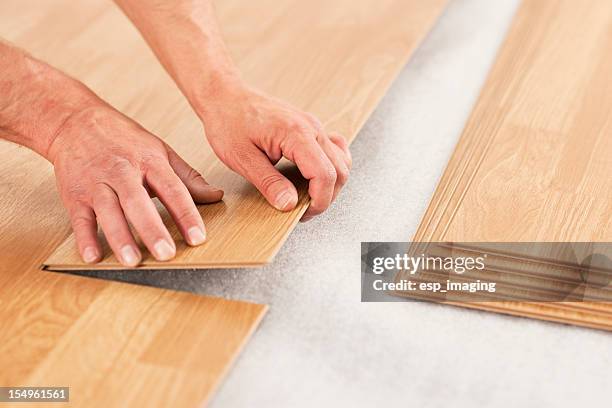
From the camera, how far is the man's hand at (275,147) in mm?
1339

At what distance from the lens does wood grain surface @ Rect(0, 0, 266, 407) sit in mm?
1105

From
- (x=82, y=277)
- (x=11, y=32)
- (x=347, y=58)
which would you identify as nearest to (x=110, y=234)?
(x=82, y=277)

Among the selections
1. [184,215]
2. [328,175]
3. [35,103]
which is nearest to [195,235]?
[184,215]

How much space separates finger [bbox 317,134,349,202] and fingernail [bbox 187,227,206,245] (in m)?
0.25

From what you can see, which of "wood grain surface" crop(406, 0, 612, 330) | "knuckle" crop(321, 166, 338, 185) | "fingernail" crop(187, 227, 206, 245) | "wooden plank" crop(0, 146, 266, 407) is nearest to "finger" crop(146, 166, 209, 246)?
"fingernail" crop(187, 227, 206, 245)

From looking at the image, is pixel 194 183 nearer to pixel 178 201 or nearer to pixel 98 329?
pixel 178 201

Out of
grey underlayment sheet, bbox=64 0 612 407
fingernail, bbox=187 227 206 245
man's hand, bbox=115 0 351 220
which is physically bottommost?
grey underlayment sheet, bbox=64 0 612 407

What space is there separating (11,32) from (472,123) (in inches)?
46.9

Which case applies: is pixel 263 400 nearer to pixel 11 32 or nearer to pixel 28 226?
pixel 28 226

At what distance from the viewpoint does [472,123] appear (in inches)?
66.6

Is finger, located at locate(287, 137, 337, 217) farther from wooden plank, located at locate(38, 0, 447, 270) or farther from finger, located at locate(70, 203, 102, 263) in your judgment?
finger, located at locate(70, 203, 102, 263)

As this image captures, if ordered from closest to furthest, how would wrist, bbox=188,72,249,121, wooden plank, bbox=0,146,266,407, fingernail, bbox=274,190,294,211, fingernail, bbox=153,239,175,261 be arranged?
wooden plank, bbox=0,146,266,407 < fingernail, bbox=153,239,175,261 < fingernail, bbox=274,190,294,211 < wrist, bbox=188,72,249,121

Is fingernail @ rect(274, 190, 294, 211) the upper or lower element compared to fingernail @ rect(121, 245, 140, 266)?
upper

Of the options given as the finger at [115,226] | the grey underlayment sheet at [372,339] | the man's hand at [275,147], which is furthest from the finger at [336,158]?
the finger at [115,226]
